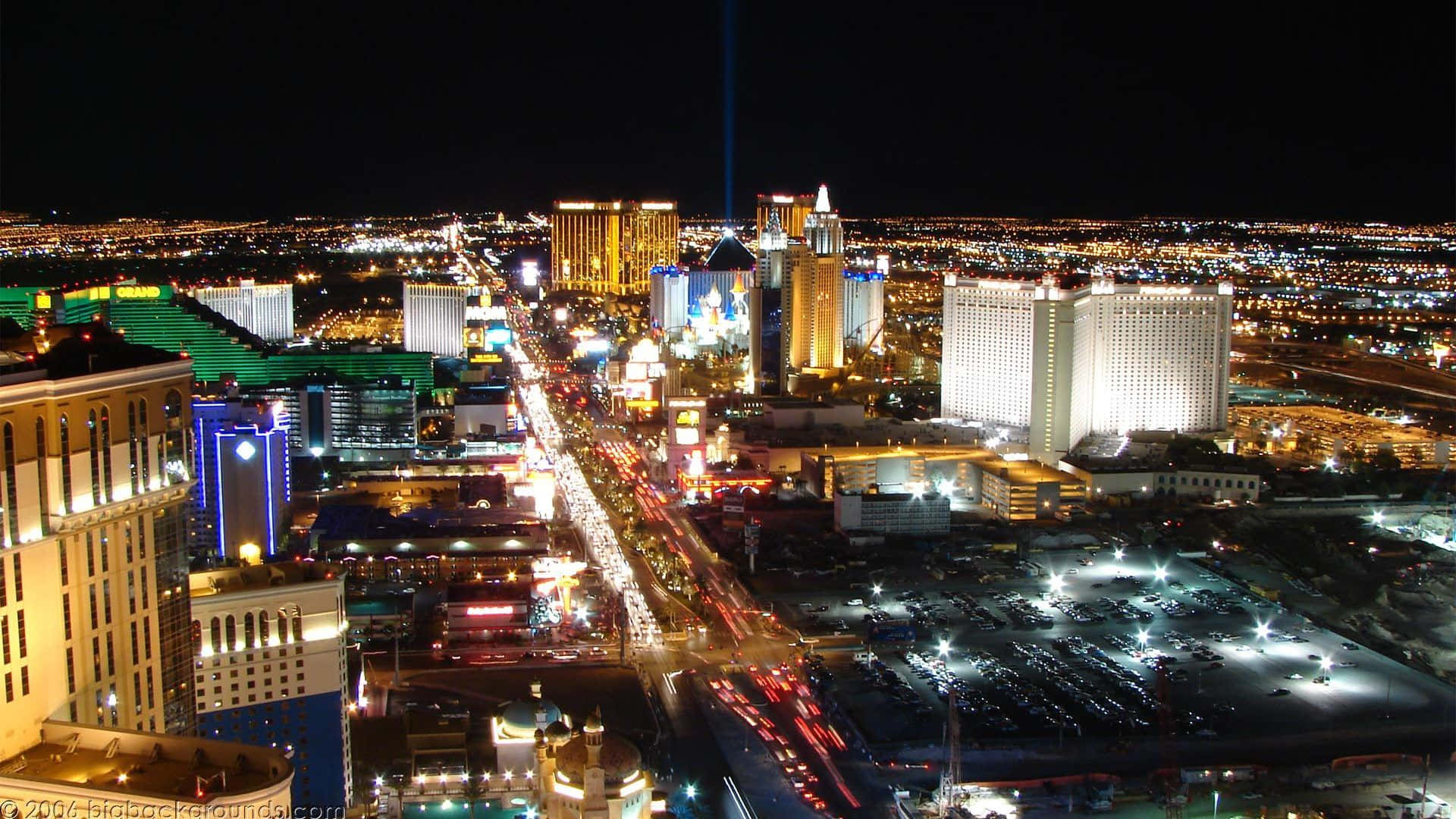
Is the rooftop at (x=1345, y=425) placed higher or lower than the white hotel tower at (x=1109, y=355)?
lower

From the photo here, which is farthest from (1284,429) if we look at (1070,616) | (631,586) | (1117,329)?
(631,586)

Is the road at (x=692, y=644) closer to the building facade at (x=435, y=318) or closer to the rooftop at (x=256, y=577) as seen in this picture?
the rooftop at (x=256, y=577)

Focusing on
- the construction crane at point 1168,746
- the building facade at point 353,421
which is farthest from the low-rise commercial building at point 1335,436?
the building facade at point 353,421

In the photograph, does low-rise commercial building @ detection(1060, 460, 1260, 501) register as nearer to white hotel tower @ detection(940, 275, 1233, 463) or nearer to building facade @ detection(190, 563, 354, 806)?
white hotel tower @ detection(940, 275, 1233, 463)

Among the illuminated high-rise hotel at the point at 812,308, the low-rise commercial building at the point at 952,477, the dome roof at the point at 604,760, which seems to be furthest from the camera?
the illuminated high-rise hotel at the point at 812,308

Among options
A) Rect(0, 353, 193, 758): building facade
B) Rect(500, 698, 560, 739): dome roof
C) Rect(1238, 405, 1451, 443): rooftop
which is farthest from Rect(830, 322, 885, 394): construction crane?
Rect(0, 353, 193, 758): building facade

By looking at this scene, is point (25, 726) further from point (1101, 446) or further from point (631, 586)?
point (1101, 446)

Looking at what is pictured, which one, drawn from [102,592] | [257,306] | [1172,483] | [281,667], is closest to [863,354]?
[1172,483]

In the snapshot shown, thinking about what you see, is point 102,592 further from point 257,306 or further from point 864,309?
point 257,306
